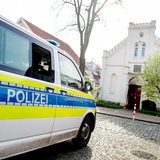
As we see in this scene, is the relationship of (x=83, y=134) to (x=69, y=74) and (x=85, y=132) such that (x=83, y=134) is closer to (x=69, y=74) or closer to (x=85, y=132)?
(x=85, y=132)

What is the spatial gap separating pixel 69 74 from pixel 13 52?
1717 millimetres

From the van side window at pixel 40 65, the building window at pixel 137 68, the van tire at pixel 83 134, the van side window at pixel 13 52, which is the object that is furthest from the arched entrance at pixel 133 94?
the van side window at pixel 13 52

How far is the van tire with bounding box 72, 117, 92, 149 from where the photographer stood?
517 cm

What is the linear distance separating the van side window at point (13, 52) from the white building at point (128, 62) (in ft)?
76.3

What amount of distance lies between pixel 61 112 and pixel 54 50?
1186 millimetres

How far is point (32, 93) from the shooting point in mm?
3174

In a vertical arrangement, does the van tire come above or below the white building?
below

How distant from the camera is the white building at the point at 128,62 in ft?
83.8

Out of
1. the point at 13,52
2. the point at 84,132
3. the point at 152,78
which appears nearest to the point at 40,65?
the point at 13,52

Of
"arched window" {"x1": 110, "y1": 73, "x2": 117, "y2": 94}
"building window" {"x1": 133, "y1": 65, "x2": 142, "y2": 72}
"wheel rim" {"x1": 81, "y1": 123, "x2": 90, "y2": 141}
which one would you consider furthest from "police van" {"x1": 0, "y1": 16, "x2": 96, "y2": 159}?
"arched window" {"x1": 110, "y1": 73, "x2": 117, "y2": 94}

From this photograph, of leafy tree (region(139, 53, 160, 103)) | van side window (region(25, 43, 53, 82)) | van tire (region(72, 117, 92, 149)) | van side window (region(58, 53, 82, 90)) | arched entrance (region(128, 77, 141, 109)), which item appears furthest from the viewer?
arched entrance (region(128, 77, 141, 109))

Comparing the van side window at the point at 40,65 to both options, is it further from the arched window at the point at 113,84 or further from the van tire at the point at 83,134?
the arched window at the point at 113,84

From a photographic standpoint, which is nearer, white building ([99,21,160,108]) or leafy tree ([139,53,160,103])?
leafy tree ([139,53,160,103])

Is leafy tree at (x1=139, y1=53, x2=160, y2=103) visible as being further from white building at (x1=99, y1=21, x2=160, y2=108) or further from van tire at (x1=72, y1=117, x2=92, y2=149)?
van tire at (x1=72, y1=117, x2=92, y2=149)
